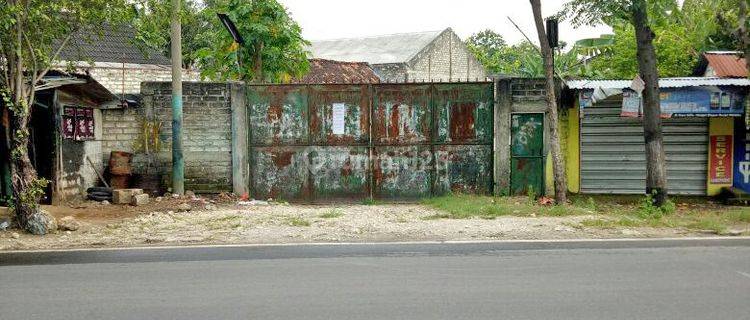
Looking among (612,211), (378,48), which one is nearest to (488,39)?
(378,48)

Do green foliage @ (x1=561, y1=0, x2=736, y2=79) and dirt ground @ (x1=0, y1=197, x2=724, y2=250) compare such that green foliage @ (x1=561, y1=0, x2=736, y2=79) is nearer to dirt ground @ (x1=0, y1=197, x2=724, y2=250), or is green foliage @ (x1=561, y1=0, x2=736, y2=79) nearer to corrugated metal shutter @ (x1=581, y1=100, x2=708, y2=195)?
corrugated metal shutter @ (x1=581, y1=100, x2=708, y2=195)

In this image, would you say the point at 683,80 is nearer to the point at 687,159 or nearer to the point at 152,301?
the point at 687,159

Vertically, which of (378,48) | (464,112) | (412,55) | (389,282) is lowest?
(389,282)

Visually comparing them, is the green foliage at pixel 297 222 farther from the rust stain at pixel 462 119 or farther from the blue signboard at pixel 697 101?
the blue signboard at pixel 697 101

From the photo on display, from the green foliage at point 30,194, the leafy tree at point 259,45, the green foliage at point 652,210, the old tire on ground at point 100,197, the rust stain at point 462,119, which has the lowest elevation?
the green foliage at point 652,210

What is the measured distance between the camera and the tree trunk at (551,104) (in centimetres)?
1238

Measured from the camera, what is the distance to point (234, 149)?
13.8 meters

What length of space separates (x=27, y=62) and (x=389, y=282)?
274 inches

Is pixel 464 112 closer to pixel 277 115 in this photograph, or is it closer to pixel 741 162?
pixel 277 115

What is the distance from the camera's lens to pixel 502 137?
13734 millimetres

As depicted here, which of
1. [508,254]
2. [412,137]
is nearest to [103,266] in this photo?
[508,254]

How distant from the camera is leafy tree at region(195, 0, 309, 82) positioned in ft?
56.2

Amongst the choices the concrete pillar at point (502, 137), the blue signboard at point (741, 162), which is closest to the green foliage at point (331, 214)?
the concrete pillar at point (502, 137)

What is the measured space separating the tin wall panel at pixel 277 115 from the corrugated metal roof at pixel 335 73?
1174 centimetres
